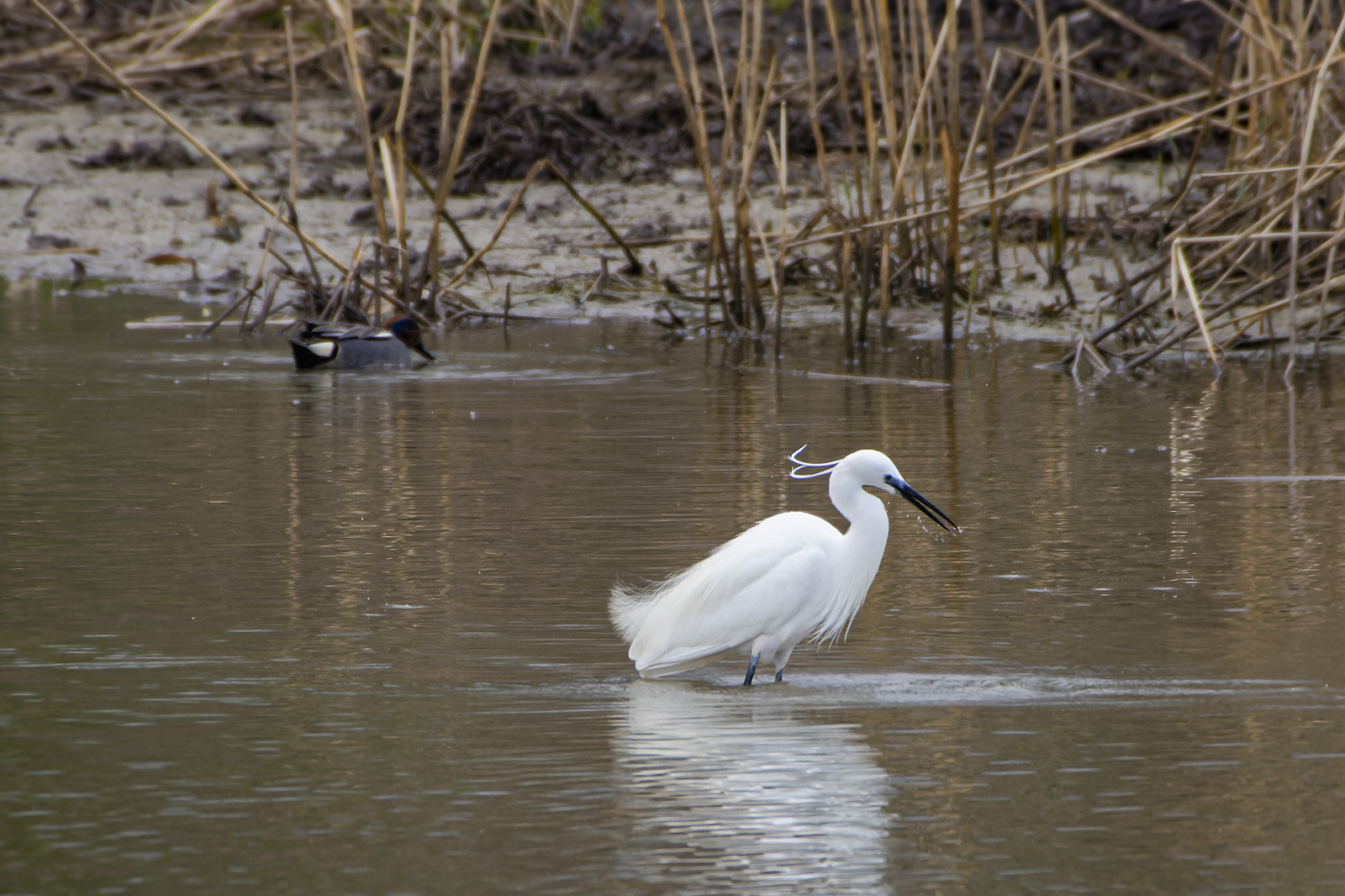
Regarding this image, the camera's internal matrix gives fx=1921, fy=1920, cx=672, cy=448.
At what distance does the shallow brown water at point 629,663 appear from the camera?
11.7 ft

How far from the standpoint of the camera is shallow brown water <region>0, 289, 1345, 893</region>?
3.55 metres

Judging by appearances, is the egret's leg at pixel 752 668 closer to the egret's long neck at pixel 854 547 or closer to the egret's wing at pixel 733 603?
the egret's wing at pixel 733 603

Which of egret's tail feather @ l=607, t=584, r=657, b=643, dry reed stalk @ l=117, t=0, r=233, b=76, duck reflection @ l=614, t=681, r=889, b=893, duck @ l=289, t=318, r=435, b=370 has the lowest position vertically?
duck reflection @ l=614, t=681, r=889, b=893

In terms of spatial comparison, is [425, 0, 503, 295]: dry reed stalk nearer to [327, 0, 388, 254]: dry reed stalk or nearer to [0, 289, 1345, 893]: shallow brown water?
[327, 0, 388, 254]: dry reed stalk

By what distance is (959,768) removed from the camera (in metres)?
4.04

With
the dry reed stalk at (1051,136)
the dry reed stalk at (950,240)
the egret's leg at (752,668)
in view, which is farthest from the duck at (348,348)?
the egret's leg at (752,668)

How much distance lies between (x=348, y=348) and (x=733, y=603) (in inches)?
249

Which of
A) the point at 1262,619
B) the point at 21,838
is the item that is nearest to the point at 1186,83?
the point at 1262,619

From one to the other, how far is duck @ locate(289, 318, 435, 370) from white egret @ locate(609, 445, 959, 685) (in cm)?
591

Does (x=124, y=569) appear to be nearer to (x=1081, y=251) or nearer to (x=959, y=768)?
(x=959, y=768)

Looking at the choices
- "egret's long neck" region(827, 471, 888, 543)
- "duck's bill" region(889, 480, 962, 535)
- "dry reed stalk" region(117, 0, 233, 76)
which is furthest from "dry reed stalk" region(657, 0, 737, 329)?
"dry reed stalk" region(117, 0, 233, 76)

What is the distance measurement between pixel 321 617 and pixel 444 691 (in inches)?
32.9

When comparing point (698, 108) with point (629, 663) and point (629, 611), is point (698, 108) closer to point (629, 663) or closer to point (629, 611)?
point (629, 611)

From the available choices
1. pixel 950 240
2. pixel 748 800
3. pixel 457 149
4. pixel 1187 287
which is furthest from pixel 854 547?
pixel 457 149
